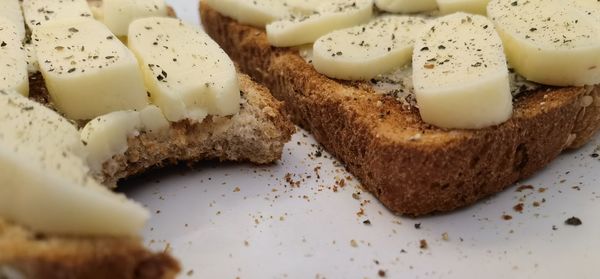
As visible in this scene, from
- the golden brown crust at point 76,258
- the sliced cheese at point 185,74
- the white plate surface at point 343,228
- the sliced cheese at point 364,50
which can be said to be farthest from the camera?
the sliced cheese at point 364,50

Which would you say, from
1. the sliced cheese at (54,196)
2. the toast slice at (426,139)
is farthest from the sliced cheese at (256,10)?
the sliced cheese at (54,196)

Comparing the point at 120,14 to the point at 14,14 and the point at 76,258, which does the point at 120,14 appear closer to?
the point at 14,14

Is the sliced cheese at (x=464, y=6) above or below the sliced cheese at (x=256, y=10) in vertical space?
above

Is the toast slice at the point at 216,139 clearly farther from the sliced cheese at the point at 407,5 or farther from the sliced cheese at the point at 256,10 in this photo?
the sliced cheese at the point at 407,5

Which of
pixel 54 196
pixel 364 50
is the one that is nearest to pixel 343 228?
pixel 364 50

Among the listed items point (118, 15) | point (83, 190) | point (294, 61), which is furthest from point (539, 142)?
point (118, 15)

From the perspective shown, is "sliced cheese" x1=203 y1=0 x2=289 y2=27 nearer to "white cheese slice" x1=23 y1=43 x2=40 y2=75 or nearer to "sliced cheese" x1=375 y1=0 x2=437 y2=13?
"sliced cheese" x1=375 y1=0 x2=437 y2=13

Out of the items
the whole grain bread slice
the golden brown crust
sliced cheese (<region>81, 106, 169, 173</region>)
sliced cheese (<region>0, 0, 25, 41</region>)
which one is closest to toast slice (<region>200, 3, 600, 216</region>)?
the whole grain bread slice
